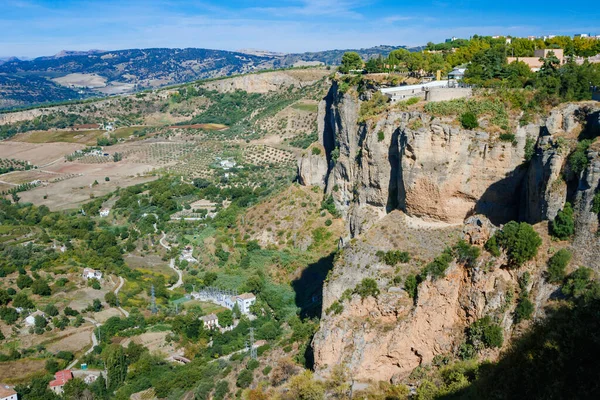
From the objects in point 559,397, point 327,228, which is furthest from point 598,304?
point 327,228

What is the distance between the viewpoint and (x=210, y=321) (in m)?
36.2

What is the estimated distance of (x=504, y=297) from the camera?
17.1 metres

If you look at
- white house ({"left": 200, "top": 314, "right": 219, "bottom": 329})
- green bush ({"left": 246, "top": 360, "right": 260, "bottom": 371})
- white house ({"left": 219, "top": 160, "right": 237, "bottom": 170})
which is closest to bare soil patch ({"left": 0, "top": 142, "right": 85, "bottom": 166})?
white house ({"left": 219, "top": 160, "right": 237, "bottom": 170})

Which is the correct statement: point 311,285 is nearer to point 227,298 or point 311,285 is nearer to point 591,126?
point 227,298

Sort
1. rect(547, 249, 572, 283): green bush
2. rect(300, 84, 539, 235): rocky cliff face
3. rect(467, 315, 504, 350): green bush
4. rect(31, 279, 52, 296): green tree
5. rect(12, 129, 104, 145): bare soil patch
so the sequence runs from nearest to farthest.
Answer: rect(547, 249, 572, 283): green bush
rect(467, 315, 504, 350): green bush
rect(300, 84, 539, 235): rocky cliff face
rect(31, 279, 52, 296): green tree
rect(12, 129, 104, 145): bare soil patch

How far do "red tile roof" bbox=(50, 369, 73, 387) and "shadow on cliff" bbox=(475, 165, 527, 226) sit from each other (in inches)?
956

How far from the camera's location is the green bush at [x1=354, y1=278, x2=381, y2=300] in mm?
20250

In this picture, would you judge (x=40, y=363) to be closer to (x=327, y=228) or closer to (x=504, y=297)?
(x=327, y=228)

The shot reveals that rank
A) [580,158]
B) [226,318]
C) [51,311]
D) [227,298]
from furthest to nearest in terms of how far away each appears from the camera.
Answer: [51,311] < [227,298] < [226,318] < [580,158]

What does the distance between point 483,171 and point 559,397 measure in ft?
42.7

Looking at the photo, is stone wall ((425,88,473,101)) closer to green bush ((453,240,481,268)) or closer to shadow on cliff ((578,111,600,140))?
shadow on cliff ((578,111,600,140))

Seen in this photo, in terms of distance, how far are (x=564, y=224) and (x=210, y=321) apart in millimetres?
24578

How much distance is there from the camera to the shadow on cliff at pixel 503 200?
21766 millimetres

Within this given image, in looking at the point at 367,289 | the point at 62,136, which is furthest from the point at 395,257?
the point at 62,136
